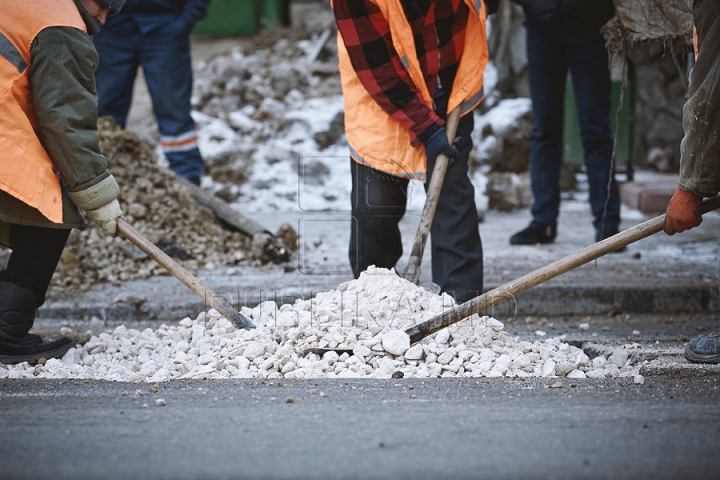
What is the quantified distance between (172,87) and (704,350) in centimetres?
406

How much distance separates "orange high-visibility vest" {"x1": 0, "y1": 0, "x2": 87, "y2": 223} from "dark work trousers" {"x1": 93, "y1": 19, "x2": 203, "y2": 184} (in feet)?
8.97

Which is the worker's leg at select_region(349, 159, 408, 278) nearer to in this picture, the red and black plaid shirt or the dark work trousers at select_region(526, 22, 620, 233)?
the red and black plaid shirt

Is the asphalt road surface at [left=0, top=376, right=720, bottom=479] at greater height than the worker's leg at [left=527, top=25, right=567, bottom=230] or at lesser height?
lesser

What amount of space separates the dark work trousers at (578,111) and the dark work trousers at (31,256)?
3111mm

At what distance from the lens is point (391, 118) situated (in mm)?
3297

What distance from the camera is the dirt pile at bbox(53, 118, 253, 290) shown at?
171 inches

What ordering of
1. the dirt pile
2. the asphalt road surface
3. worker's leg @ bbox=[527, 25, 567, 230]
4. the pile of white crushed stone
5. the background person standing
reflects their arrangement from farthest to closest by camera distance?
the background person standing
worker's leg @ bbox=[527, 25, 567, 230]
the dirt pile
the pile of white crushed stone
the asphalt road surface

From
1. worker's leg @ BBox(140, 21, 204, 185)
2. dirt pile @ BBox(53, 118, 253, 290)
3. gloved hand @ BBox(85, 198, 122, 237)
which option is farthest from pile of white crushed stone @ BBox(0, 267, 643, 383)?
worker's leg @ BBox(140, 21, 204, 185)

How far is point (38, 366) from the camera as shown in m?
2.87

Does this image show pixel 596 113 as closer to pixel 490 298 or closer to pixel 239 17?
pixel 490 298

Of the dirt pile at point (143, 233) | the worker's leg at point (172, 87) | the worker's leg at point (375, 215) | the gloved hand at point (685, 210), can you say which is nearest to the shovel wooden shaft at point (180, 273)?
the worker's leg at point (375, 215)

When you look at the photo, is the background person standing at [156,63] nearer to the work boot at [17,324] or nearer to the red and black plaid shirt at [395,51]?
the red and black plaid shirt at [395,51]

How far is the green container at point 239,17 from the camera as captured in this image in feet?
36.3

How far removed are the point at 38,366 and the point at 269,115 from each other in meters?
5.92
